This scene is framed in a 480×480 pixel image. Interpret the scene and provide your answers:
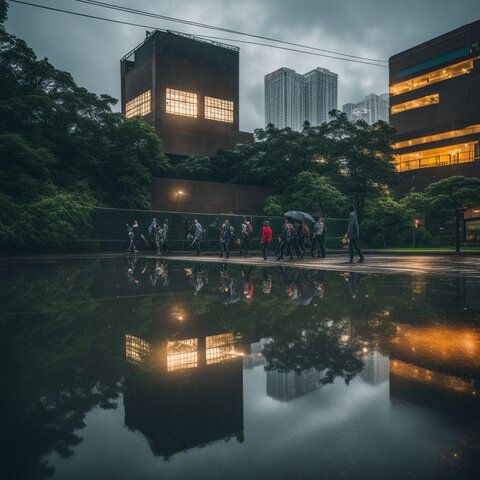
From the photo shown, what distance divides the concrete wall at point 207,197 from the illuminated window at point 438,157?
2245 centimetres

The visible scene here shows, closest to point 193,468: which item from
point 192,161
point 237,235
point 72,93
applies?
point 237,235

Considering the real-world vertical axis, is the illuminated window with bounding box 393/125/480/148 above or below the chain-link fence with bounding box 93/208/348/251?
above

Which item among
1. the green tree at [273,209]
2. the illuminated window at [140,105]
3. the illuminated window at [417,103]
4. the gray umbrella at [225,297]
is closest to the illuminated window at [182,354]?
the gray umbrella at [225,297]

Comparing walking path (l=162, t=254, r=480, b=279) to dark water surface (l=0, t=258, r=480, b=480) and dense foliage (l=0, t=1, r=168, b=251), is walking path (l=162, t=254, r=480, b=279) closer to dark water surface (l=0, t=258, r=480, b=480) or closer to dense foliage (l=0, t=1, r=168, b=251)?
dark water surface (l=0, t=258, r=480, b=480)

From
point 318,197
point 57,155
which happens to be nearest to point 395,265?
point 318,197

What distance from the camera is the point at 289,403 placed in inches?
99.9

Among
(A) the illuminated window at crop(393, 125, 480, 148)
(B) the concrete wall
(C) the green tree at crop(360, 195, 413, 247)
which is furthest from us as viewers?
(A) the illuminated window at crop(393, 125, 480, 148)

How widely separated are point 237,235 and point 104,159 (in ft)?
50.1

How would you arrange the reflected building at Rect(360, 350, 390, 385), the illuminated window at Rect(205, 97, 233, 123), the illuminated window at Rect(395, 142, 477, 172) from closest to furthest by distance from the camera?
the reflected building at Rect(360, 350, 390, 385) → the illuminated window at Rect(205, 97, 233, 123) → the illuminated window at Rect(395, 142, 477, 172)

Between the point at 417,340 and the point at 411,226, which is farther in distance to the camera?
the point at 411,226

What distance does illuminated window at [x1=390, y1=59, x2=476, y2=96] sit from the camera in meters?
60.6

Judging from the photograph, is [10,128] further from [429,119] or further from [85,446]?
[429,119]

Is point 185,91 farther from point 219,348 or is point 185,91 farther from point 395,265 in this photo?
point 219,348

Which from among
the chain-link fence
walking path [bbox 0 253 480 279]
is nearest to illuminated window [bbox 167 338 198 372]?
walking path [bbox 0 253 480 279]
